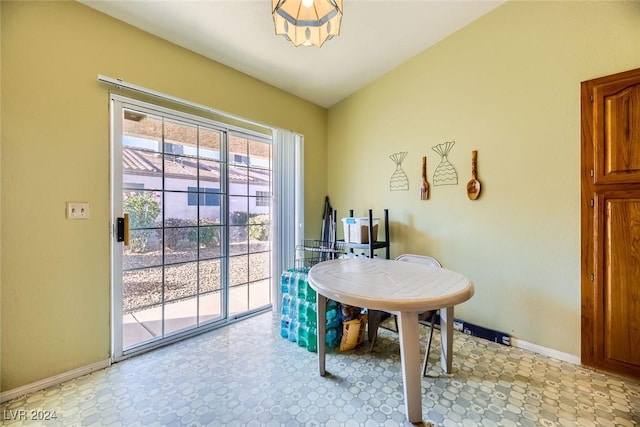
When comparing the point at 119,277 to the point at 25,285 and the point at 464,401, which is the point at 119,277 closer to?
the point at 25,285

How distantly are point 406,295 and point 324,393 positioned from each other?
88 cm

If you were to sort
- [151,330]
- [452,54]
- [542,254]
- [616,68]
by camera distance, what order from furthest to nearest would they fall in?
[452,54] → [151,330] → [542,254] → [616,68]

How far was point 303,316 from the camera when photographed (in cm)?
220

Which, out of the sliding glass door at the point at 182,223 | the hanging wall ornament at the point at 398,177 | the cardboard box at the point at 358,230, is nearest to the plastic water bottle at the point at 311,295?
the cardboard box at the point at 358,230

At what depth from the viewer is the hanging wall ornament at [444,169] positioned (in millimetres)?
2501

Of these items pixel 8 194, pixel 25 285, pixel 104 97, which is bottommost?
pixel 25 285

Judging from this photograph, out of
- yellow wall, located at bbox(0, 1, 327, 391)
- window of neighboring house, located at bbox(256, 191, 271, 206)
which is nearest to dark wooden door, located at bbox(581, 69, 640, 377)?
window of neighboring house, located at bbox(256, 191, 271, 206)

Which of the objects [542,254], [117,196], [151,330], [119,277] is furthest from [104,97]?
[542,254]

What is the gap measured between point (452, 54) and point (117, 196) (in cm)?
322

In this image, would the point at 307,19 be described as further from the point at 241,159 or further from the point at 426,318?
the point at 426,318

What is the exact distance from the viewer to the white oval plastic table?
1.30 meters

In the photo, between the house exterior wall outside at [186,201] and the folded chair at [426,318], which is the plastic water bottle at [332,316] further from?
the house exterior wall outside at [186,201]

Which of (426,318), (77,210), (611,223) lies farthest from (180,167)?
(611,223)

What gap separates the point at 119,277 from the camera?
199cm
